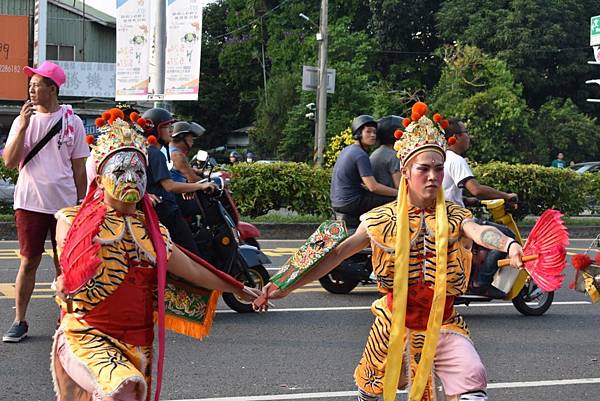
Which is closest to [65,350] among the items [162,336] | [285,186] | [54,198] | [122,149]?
[162,336]

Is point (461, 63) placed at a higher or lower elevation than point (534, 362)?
higher

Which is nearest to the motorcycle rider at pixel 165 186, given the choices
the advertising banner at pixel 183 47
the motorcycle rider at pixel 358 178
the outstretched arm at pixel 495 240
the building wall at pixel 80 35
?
the motorcycle rider at pixel 358 178

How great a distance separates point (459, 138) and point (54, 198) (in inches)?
148

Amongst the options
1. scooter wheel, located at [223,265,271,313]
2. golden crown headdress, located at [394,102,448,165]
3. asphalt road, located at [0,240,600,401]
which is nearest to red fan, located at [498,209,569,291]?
golden crown headdress, located at [394,102,448,165]

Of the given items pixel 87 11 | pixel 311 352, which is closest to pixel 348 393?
pixel 311 352

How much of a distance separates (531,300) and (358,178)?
2150 millimetres

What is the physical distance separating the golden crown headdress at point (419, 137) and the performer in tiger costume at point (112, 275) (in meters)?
1.25

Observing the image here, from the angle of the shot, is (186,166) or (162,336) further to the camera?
(186,166)

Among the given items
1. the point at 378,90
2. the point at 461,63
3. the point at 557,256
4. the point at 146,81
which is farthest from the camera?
the point at 378,90

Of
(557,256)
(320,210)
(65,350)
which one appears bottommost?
(320,210)

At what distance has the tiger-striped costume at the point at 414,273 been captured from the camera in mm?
4758

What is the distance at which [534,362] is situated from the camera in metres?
7.58

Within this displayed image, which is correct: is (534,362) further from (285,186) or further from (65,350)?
(285,186)

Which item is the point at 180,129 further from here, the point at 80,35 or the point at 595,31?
the point at 80,35
